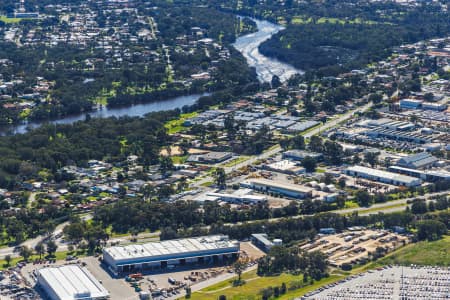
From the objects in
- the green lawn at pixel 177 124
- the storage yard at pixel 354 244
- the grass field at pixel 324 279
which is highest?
the grass field at pixel 324 279

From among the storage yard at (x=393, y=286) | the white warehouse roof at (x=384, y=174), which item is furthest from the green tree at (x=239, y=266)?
the white warehouse roof at (x=384, y=174)

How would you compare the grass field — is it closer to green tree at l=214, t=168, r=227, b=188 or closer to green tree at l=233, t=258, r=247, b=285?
green tree at l=233, t=258, r=247, b=285

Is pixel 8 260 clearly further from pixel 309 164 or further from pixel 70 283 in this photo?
pixel 309 164

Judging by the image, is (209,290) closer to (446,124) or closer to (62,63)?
(446,124)

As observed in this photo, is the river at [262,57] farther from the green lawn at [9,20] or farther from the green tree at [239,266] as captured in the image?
the green tree at [239,266]

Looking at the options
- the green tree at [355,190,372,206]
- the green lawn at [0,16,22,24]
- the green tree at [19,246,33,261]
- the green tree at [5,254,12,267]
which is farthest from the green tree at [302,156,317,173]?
the green lawn at [0,16,22,24]

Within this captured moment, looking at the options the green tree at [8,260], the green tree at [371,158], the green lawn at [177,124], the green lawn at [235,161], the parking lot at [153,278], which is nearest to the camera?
the parking lot at [153,278]

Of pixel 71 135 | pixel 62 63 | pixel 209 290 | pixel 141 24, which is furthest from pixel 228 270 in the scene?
pixel 141 24
